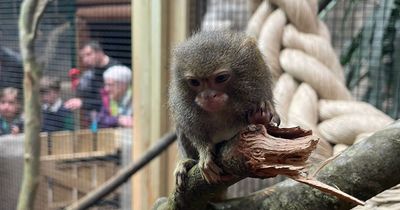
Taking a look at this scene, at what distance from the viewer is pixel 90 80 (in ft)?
7.83

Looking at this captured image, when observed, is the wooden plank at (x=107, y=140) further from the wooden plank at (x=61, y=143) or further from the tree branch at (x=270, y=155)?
the tree branch at (x=270, y=155)

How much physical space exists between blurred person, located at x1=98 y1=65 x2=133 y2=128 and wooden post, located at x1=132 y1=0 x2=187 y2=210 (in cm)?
61

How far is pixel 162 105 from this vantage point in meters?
1.45

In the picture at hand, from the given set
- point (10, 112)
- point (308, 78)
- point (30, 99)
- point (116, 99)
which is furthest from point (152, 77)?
point (10, 112)

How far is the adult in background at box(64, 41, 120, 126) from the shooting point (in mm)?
2281

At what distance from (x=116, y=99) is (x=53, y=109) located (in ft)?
1.45

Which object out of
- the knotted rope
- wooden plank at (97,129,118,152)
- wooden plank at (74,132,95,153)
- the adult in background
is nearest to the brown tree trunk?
the knotted rope

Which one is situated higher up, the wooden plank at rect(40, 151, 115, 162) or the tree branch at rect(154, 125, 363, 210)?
the tree branch at rect(154, 125, 363, 210)

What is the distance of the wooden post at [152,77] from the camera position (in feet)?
4.70

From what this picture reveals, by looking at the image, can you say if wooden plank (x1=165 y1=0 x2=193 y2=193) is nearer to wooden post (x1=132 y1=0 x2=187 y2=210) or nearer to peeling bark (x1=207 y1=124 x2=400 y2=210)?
wooden post (x1=132 y1=0 x2=187 y2=210)

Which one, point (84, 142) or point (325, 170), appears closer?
point (325, 170)

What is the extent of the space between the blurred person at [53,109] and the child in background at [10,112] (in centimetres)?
13

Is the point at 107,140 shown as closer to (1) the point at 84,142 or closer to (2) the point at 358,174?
(1) the point at 84,142

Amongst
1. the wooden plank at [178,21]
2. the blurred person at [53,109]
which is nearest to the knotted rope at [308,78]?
the wooden plank at [178,21]
